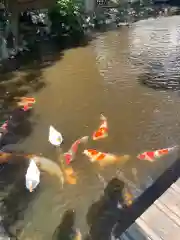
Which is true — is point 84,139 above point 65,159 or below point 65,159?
above

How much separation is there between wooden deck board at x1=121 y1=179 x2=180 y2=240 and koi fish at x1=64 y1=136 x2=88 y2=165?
3.62 meters

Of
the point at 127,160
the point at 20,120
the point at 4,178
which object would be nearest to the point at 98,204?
the point at 127,160

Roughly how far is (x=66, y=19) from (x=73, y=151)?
33.6ft

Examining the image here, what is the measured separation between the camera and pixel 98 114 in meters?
10.1

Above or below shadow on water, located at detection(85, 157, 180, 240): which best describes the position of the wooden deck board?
above

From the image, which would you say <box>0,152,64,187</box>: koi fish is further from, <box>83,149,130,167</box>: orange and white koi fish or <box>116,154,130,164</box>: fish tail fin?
<box>116,154,130,164</box>: fish tail fin

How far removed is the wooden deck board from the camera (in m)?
4.31

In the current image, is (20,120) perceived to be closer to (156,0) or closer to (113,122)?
(113,122)

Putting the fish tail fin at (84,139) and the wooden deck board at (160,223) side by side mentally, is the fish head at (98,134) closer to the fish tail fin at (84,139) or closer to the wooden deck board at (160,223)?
the fish tail fin at (84,139)

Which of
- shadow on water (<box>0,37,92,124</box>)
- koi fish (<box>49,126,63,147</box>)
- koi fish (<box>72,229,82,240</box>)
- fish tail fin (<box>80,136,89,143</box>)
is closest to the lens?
koi fish (<box>72,229,82,240</box>)

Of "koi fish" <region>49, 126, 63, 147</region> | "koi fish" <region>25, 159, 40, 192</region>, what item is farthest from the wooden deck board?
"koi fish" <region>49, 126, 63, 147</region>

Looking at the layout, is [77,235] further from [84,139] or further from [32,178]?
[84,139]

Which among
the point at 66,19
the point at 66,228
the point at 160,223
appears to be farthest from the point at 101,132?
the point at 66,19

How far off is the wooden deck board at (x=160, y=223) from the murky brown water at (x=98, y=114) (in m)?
2.09
